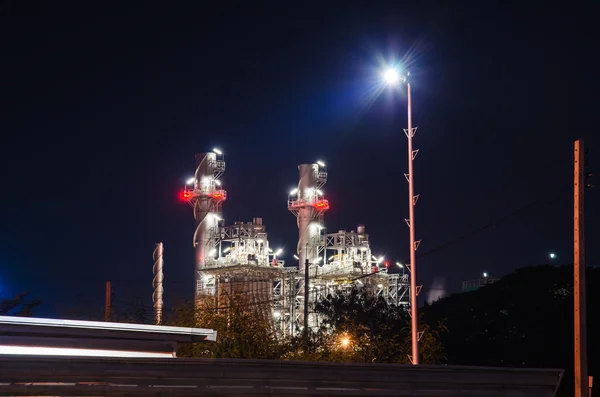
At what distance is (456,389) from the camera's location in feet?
46.0

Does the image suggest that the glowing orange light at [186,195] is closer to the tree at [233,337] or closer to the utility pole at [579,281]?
the tree at [233,337]

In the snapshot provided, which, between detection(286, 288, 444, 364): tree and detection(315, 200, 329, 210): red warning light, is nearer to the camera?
detection(286, 288, 444, 364): tree

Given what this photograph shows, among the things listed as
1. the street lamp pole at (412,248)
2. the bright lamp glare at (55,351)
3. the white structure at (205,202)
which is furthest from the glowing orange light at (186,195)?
the bright lamp glare at (55,351)

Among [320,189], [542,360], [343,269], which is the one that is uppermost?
[320,189]

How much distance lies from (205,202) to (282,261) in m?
9.90

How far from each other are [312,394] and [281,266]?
72.7 m

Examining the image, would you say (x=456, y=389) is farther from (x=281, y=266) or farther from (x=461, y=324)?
(x=281, y=266)

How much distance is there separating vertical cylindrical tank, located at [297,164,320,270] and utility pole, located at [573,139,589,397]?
64221 mm

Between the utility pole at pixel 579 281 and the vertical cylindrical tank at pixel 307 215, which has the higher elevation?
the vertical cylindrical tank at pixel 307 215

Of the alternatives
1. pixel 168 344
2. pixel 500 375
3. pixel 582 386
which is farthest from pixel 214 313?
pixel 500 375

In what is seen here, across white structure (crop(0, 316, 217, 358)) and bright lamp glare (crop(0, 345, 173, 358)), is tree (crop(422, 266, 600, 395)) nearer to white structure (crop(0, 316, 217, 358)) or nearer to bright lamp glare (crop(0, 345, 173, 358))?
white structure (crop(0, 316, 217, 358))

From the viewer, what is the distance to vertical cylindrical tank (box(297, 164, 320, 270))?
8588 cm

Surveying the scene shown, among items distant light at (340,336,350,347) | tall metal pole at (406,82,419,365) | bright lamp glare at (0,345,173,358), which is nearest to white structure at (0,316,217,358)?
bright lamp glare at (0,345,173,358)

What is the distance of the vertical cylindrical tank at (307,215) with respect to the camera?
85.9 meters
